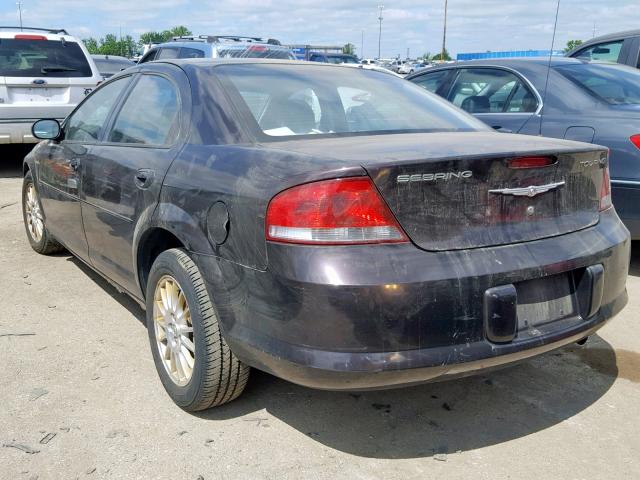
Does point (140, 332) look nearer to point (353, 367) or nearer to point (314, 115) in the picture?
point (314, 115)

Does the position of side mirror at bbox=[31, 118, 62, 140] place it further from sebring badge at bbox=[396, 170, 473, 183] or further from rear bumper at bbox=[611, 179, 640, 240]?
rear bumper at bbox=[611, 179, 640, 240]

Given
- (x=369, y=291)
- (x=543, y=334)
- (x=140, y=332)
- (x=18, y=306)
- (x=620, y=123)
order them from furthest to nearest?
(x=620, y=123) < (x=18, y=306) < (x=140, y=332) < (x=543, y=334) < (x=369, y=291)

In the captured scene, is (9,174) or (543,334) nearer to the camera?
(543,334)

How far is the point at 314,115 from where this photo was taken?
10.3ft

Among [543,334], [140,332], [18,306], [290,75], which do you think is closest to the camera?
[543,334]

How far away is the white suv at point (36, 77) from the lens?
8609 millimetres

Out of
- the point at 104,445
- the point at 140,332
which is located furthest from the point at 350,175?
the point at 140,332

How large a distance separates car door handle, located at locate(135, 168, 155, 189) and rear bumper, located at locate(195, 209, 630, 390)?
96 centimetres

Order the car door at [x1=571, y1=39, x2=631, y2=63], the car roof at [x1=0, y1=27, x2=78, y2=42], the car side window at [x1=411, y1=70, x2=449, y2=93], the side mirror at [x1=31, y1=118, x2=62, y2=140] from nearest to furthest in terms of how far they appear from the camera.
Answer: the side mirror at [x1=31, y1=118, x2=62, y2=140], the car side window at [x1=411, y1=70, x2=449, y2=93], the car door at [x1=571, y1=39, x2=631, y2=63], the car roof at [x1=0, y1=27, x2=78, y2=42]

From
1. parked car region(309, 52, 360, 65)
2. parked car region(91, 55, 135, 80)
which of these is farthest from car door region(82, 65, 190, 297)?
parked car region(309, 52, 360, 65)

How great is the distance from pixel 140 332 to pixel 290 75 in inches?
69.3

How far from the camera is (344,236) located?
91.0 inches

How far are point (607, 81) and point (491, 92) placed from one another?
95 cm

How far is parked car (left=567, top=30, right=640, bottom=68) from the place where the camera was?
748cm
